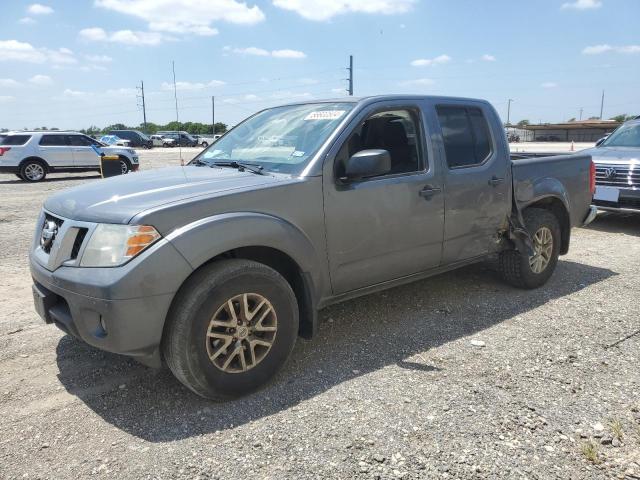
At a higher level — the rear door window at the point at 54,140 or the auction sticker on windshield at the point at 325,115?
the auction sticker on windshield at the point at 325,115

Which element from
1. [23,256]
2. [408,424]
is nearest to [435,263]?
[408,424]

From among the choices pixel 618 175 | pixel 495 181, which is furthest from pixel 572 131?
pixel 495 181

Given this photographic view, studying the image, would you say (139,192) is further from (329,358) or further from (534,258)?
(534,258)

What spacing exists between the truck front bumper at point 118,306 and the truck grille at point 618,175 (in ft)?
24.4

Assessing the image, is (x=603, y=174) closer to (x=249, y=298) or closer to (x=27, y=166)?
(x=249, y=298)

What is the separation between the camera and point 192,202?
9.49 ft

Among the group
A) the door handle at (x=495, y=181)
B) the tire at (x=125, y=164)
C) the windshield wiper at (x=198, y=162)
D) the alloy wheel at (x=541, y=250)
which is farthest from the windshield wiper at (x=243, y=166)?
the tire at (x=125, y=164)

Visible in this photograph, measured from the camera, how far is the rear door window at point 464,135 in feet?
14.0

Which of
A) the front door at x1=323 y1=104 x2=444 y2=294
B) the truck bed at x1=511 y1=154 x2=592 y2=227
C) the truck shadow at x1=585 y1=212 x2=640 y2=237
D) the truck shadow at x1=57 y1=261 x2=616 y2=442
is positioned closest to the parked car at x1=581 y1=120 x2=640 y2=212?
the truck shadow at x1=585 y1=212 x2=640 y2=237

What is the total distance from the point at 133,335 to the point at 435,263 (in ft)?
8.12

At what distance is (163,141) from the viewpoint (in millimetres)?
53875

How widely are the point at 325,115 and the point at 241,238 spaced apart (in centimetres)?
133

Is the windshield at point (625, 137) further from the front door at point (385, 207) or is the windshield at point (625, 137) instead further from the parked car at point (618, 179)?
the front door at point (385, 207)

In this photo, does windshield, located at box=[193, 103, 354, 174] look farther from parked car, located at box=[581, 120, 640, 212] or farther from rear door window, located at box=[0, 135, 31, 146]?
rear door window, located at box=[0, 135, 31, 146]
